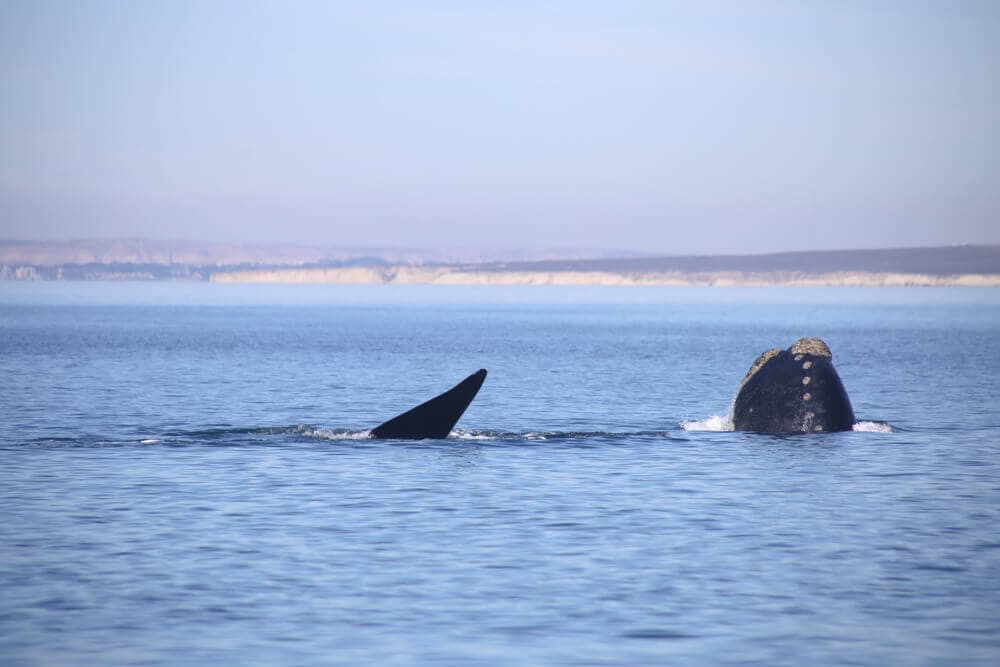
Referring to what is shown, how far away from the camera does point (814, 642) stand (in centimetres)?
1212

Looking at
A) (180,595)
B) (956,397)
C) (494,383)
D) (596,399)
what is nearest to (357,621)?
(180,595)

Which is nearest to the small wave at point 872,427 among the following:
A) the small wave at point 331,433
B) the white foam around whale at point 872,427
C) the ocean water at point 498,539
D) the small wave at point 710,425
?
the white foam around whale at point 872,427

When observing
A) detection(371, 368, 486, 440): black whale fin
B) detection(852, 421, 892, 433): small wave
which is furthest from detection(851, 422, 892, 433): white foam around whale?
detection(371, 368, 486, 440): black whale fin

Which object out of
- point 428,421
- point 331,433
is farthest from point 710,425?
point 331,433

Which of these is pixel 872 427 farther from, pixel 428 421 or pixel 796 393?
pixel 428 421

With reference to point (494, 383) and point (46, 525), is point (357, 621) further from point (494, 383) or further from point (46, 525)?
point (494, 383)

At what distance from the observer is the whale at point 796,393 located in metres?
24.5

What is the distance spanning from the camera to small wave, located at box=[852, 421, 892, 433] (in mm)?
28883

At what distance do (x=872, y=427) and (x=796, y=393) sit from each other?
5500 millimetres

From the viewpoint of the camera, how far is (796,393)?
81.9 feet

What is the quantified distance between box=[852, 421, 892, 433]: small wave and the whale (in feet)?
8.18

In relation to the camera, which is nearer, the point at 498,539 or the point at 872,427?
the point at 498,539

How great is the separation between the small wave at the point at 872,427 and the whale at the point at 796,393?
2.49 m

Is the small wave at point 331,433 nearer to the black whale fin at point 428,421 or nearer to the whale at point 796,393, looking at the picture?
the black whale fin at point 428,421
